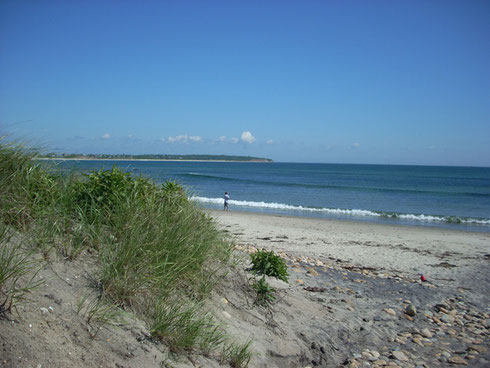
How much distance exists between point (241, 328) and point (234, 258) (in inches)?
61.6

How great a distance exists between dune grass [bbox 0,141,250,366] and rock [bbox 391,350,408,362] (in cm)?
223

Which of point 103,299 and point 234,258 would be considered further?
point 234,258

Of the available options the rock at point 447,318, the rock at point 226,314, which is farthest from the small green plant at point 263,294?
the rock at point 447,318

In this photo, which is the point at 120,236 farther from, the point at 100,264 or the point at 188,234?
the point at 188,234

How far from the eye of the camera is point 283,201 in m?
33.4

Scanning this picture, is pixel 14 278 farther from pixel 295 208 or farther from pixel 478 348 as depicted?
pixel 295 208

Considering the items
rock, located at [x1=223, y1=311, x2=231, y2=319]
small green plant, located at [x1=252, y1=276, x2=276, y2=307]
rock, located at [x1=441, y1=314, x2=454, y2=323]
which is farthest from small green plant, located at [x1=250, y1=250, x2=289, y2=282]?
rock, located at [x1=441, y1=314, x2=454, y2=323]

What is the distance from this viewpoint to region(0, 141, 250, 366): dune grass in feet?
12.1

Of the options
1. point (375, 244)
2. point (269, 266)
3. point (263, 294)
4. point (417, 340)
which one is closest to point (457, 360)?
point (417, 340)

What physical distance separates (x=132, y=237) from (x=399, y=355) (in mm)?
3626

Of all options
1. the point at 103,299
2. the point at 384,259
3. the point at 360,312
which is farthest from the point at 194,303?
the point at 384,259

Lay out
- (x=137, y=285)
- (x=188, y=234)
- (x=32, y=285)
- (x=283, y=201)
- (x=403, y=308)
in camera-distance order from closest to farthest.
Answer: (x=32, y=285), (x=137, y=285), (x=188, y=234), (x=403, y=308), (x=283, y=201)

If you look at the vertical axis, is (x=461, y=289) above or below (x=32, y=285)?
below

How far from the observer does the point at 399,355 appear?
192 inches
